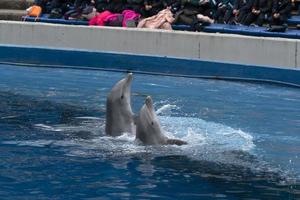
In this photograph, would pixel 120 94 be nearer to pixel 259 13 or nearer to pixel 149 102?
pixel 149 102

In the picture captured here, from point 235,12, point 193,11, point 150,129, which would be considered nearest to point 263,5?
point 235,12

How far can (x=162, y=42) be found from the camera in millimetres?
19281

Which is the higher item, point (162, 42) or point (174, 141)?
point (162, 42)

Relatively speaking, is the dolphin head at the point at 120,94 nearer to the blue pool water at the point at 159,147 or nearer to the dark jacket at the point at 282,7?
the blue pool water at the point at 159,147

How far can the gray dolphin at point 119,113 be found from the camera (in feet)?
37.9

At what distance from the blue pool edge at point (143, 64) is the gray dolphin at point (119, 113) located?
634cm

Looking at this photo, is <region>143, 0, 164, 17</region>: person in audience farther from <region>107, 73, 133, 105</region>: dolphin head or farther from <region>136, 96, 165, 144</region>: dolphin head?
<region>136, 96, 165, 144</region>: dolphin head

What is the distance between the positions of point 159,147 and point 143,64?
8358mm

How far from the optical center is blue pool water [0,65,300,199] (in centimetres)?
931

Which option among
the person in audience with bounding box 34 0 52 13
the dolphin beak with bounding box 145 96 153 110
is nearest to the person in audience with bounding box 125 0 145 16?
the person in audience with bounding box 34 0 52 13

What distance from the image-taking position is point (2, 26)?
21391mm

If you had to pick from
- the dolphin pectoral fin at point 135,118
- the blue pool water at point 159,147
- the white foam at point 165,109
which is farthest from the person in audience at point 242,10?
the dolphin pectoral fin at point 135,118

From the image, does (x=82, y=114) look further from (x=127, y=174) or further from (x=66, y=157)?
(x=127, y=174)

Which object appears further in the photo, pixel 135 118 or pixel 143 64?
pixel 143 64
